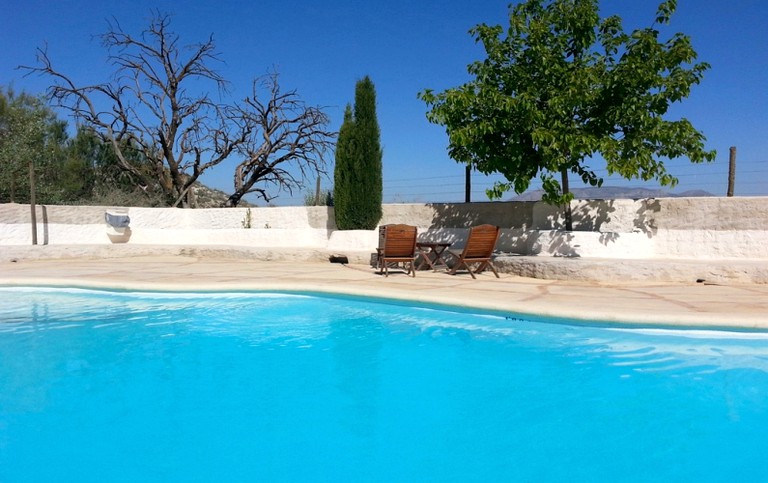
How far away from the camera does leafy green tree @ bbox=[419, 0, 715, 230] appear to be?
8.85 meters

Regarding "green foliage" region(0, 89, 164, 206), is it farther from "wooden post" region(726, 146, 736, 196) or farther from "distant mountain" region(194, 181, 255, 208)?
"wooden post" region(726, 146, 736, 196)

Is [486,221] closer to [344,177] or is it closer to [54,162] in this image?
[344,177]

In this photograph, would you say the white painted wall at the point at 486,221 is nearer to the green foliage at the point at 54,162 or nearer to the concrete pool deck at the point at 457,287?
the concrete pool deck at the point at 457,287

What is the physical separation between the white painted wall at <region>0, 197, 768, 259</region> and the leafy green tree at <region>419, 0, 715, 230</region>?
3.14 ft

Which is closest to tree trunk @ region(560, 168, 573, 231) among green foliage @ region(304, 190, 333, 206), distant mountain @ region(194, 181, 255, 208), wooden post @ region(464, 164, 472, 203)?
wooden post @ region(464, 164, 472, 203)

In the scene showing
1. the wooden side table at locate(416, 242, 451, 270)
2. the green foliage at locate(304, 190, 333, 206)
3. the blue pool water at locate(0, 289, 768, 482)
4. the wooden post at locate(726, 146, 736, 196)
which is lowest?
the blue pool water at locate(0, 289, 768, 482)

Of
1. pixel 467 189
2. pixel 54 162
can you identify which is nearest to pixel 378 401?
pixel 467 189

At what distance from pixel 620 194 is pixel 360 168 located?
18.3ft

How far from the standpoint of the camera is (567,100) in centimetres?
880

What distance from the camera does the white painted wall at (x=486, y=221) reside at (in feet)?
31.2

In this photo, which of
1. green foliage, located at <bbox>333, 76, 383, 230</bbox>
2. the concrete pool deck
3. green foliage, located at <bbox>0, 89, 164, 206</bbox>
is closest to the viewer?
the concrete pool deck

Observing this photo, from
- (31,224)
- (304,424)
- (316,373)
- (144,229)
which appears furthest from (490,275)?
(31,224)

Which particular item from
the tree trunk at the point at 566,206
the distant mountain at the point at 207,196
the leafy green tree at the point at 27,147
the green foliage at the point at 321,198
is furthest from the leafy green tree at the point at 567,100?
the distant mountain at the point at 207,196

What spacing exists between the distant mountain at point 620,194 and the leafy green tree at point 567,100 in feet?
3.03
